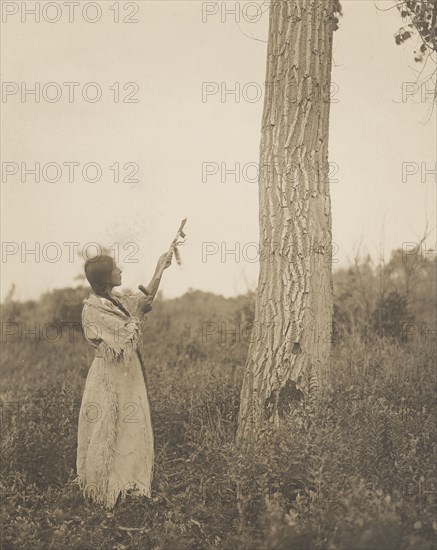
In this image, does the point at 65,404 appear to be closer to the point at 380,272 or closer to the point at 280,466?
the point at 280,466

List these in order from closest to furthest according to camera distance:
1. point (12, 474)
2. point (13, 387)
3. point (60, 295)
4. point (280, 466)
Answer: point (280, 466)
point (12, 474)
point (13, 387)
point (60, 295)

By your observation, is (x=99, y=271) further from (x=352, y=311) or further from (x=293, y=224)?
(x=352, y=311)

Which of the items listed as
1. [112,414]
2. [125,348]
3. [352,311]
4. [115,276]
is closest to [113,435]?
[112,414]

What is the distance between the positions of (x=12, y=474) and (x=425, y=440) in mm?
3527

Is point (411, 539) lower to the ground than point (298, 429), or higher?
lower

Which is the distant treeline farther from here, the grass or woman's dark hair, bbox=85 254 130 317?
woman's dark hair, bbox=85 254 130 317

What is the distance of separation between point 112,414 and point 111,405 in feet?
0.24

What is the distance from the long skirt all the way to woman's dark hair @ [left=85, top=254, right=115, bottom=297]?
63cm

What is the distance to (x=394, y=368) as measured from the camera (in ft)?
24.4

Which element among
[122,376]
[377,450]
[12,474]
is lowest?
[12,474]

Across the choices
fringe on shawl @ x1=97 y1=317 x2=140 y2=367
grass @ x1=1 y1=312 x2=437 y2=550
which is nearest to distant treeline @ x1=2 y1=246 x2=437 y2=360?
grass @ x1=1 y1=312 x2=437 y2=550

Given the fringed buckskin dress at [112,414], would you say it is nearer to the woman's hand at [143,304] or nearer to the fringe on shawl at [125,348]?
the fringe on shawl at [125,348]

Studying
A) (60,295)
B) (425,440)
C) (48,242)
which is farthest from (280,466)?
(60,295)

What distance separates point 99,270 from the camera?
5.01 metres
